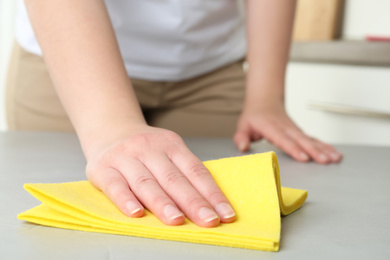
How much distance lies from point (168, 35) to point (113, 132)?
1.60ft

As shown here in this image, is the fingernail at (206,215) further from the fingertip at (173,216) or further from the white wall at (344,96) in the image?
the white wall at (344,96)

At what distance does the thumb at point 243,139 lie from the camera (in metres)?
0.89

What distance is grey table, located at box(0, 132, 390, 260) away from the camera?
38 centimetres

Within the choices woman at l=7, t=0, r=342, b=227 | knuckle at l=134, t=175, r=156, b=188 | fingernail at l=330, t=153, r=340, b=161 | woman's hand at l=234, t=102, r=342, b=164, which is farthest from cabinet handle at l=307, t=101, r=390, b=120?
knuckle at l=134, t=175, r=156, b=188

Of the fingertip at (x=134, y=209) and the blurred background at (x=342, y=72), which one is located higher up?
the fingertip at (x=134, y=209)

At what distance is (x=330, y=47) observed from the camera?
5.65ft

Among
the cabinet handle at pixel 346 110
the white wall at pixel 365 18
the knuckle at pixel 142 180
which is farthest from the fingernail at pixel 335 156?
the white wall at pixel 365 18

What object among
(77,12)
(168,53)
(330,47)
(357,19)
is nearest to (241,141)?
(168,53)

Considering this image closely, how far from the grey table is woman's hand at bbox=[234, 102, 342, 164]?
2 cm

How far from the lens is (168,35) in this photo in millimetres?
1018

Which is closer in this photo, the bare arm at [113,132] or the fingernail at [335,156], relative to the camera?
the bare arm at [113,132]

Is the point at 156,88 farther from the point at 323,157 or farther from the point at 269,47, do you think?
the point at 323,157

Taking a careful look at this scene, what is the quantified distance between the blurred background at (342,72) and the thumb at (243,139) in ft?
2.73

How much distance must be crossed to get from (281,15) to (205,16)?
0.16 metres
